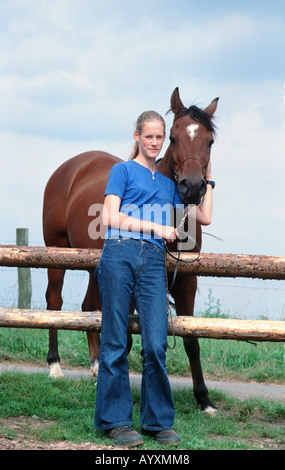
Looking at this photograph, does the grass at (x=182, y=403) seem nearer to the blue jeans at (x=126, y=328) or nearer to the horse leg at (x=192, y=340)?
the horse leg at (x=192, y=340)

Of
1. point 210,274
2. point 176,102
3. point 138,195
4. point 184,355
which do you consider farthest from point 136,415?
point 184,355

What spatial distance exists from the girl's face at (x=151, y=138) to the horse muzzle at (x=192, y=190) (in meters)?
0.33

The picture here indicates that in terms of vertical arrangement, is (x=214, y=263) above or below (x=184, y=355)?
above

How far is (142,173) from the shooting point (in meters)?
4.11

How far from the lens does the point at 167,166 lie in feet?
15.5

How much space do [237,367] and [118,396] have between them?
411 centimetres

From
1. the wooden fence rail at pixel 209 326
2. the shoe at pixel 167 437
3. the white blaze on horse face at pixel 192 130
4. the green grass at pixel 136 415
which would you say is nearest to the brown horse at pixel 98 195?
the white blaze on horse face at pixel 192 130

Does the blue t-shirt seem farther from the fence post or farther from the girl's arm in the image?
the fence post

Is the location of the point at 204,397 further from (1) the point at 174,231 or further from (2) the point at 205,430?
(1) the point at 174,231

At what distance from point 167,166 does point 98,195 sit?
81.1 inches

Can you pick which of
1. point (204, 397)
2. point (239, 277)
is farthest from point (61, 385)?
point (239, 277)

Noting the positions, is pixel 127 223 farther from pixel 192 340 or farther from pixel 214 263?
pixel 192 340

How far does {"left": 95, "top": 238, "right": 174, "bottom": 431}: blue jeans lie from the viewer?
13.1 feet

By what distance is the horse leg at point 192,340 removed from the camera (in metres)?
5.21
